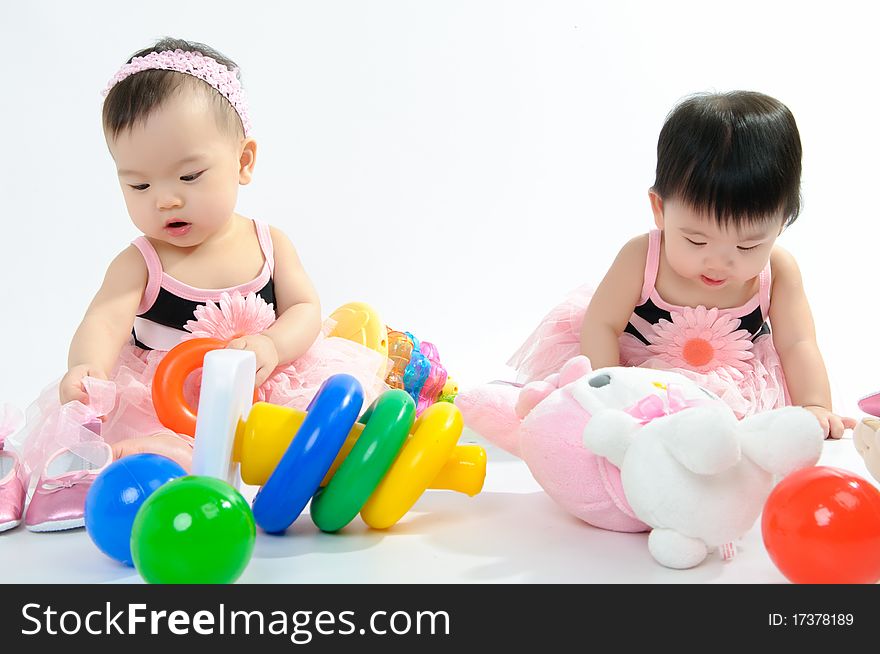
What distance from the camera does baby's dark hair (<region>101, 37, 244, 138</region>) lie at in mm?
1890

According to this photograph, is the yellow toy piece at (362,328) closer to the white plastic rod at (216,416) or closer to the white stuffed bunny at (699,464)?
the white plastic rod at (216,416)

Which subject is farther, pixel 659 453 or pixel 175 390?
pixel 175 390

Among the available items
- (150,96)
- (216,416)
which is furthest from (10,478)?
(150,96)

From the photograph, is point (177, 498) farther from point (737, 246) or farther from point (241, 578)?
point (737, 246)

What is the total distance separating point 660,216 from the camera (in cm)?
205

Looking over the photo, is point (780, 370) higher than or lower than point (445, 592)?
lower

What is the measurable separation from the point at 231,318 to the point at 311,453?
2.34ft

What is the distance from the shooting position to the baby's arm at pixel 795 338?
2.07 m

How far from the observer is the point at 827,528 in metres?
1.15

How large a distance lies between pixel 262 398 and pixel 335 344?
0.82ft

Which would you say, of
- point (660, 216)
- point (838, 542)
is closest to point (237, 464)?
point (838, 542)

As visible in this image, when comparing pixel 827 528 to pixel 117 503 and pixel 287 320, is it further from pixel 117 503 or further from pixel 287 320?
pixel 287 320

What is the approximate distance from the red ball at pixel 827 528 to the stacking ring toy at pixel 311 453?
0.56 m

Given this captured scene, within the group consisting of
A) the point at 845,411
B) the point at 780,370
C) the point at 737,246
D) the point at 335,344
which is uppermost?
the point at 737,246
